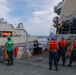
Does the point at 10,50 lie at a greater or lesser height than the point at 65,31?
lesser

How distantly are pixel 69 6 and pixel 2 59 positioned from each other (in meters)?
9.04

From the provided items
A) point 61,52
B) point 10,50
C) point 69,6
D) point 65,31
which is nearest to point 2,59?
point 10,50

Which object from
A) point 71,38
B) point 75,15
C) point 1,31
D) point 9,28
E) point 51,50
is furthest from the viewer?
point 9,28

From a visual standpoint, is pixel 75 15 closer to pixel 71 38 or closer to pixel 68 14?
pixel 68 14

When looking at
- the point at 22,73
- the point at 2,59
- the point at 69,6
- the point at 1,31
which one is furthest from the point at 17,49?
the point at 1,31

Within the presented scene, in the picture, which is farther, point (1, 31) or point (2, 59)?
point (1, 31)

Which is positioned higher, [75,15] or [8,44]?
[75,15]

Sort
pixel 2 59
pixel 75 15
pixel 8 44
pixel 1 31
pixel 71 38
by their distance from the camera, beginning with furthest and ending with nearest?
pixel 1 31 < pixel 75 15 < pixel 71 38 < pixel 2 59 < pixel 8 44

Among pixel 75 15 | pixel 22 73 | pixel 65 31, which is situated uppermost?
pixel 75 15

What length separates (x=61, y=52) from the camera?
12.5 meters

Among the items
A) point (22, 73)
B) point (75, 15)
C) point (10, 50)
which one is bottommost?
point (22, 73)

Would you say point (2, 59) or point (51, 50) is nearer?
point (51, 50)

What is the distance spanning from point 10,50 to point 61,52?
2.96 metres

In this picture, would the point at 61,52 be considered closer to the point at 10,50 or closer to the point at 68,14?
the point at 10,50
